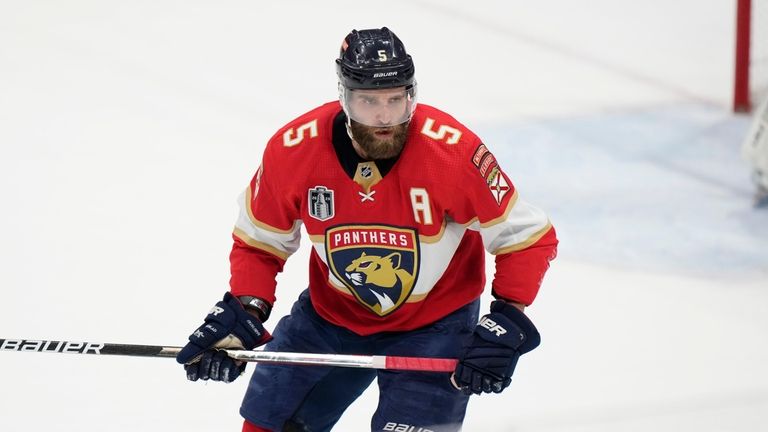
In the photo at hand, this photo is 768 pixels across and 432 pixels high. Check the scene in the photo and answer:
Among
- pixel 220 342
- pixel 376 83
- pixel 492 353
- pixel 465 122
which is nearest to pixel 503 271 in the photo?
pixel 492 353

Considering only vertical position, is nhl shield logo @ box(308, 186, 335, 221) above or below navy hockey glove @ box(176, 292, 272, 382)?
above

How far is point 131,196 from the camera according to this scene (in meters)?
5.52

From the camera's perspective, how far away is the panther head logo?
3.25 metres

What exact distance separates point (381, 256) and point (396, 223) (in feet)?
0.34

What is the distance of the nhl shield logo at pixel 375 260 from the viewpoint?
10.6 ft

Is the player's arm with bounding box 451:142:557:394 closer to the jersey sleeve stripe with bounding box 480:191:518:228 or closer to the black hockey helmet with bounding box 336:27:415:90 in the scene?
the jersey sleeve stripe with bounding box 480:191:518:228

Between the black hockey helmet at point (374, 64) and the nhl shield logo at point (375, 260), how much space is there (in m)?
0.39

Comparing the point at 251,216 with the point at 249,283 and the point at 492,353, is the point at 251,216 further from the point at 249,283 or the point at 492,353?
the point at 492,353

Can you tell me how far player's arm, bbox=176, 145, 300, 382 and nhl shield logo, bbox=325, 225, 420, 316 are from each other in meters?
0.16

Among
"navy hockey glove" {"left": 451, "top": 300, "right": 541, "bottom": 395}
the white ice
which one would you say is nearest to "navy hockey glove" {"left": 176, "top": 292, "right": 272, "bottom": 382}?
"navy hockey glove" {"left": 451, "top": 300, "right": 541, "bottom": 395}

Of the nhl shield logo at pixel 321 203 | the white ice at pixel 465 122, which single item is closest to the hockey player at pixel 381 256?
the nhl shield logo at pixel 321 203

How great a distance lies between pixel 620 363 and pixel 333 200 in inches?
62.4

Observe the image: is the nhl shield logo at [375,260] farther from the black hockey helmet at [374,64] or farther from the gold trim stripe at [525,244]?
the black hockey helmet at [374,64]

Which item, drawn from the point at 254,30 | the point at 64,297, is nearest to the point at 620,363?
the point at 64,297
